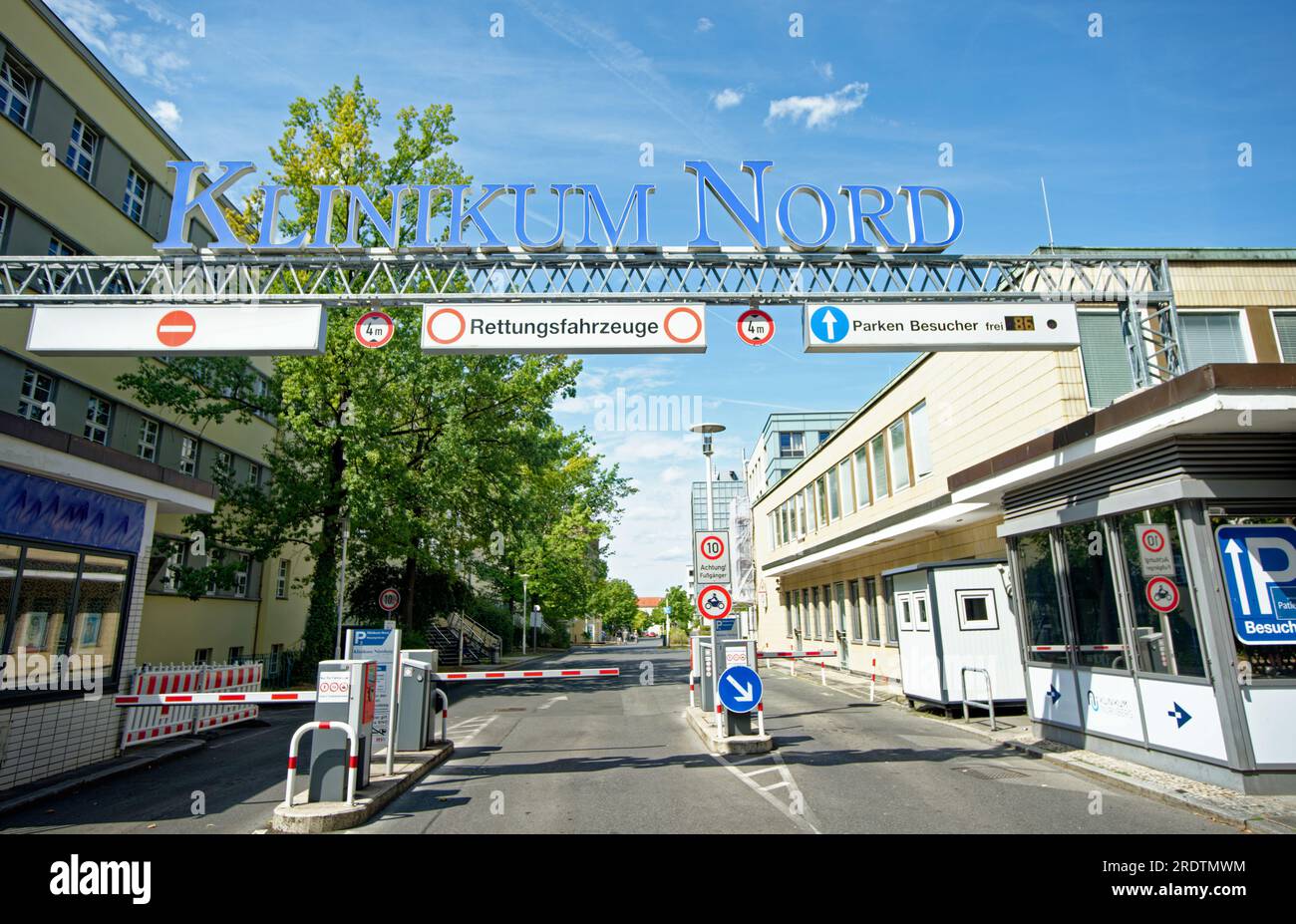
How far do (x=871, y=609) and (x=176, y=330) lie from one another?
20.9 m

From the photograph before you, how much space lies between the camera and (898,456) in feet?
69.1

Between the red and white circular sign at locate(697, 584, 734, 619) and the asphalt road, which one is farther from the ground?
the red and white circular sign at locate(697, 584, 734, 619)

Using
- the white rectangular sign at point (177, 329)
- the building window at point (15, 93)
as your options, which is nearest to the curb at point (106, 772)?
the white rectangular sign at point (177, 329)

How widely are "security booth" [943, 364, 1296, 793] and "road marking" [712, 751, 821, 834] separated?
4269mm

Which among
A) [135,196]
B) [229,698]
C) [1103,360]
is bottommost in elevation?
[229,698]

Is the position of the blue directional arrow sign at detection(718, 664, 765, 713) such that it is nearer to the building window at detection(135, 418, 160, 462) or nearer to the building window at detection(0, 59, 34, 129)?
the building window at detection(135, 418, 160, 462)

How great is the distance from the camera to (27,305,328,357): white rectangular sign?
327 inches

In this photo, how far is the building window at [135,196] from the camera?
64.0 feet

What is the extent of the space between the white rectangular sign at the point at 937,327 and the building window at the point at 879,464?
1360 cm

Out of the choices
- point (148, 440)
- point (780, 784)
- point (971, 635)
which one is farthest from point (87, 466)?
point (971, 635)

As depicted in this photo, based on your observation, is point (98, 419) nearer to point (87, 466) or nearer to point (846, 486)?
point (87, 466)

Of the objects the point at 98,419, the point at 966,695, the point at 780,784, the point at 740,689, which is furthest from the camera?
the point at 98,419
